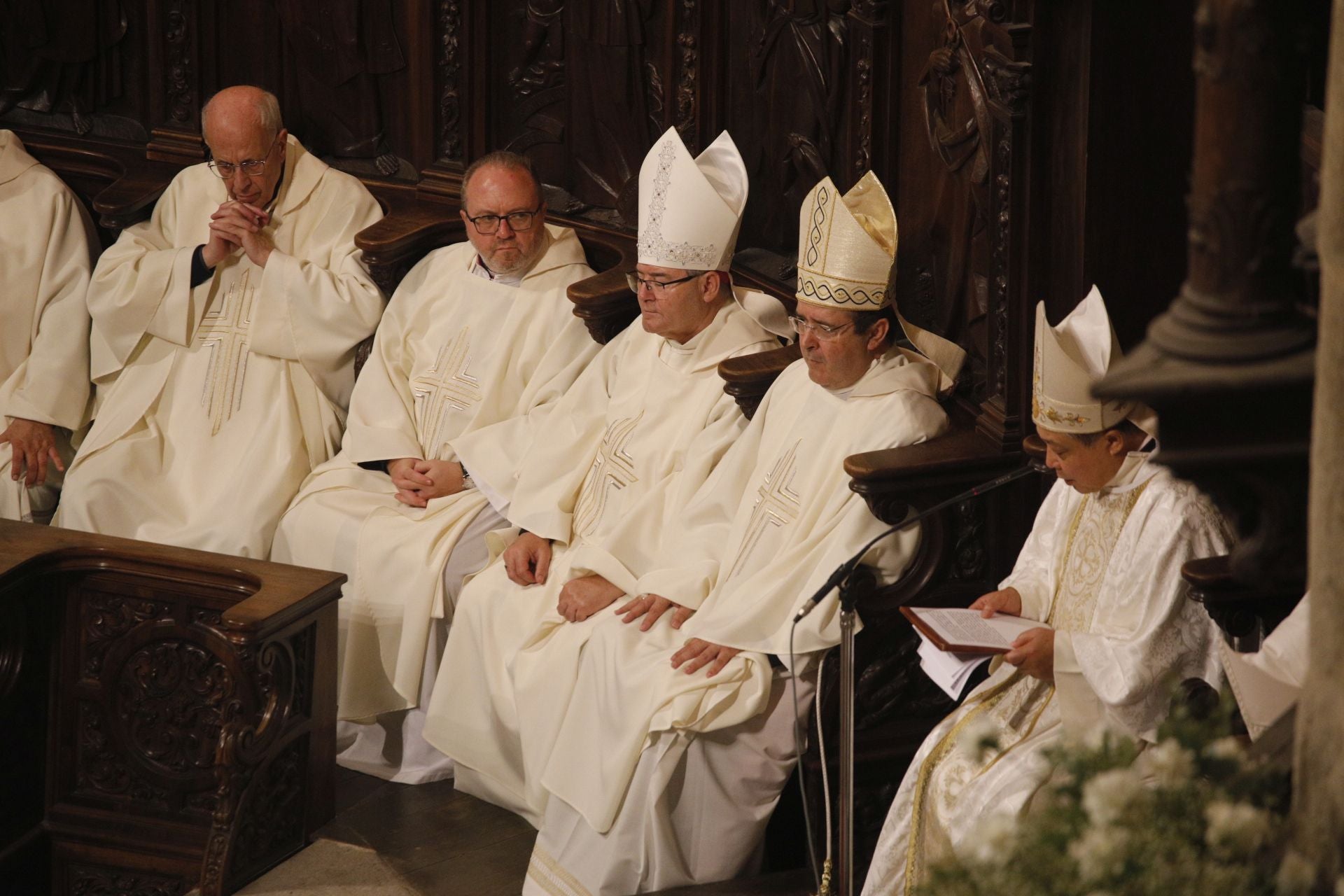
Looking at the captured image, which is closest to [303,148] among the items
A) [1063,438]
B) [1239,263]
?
[1063,438]

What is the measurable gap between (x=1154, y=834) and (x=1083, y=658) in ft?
5.47

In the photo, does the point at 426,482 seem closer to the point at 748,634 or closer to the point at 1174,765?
the point at 748,634

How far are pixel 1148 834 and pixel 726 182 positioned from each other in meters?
3.50

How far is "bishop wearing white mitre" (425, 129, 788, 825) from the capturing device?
4785 mm

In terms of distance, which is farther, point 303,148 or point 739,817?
point 303,148

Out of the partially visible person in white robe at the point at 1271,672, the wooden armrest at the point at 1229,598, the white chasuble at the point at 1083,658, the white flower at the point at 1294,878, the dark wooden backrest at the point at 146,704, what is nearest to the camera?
the white flower at the point at 1294,878

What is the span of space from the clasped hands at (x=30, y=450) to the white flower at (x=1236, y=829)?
204 inches

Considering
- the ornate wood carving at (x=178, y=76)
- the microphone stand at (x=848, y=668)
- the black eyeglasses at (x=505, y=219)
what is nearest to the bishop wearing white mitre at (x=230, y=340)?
the black eyeglasses at (x=505, y=219)

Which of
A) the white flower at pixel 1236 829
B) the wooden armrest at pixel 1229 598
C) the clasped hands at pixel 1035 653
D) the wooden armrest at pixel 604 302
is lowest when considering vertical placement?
the clasped hands at pixel 1035 653

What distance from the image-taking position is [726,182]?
4.96 m

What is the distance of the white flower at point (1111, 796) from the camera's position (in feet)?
5.52

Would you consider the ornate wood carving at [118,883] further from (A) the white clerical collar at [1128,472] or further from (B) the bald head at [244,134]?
(A) the white clerical collar at [1128,472]

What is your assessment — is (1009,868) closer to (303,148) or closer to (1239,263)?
(1239,263)

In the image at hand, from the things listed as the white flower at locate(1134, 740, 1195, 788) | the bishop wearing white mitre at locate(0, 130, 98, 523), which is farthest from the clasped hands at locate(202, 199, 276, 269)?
the white flower at locate(1134, 740, 1195, 788)
